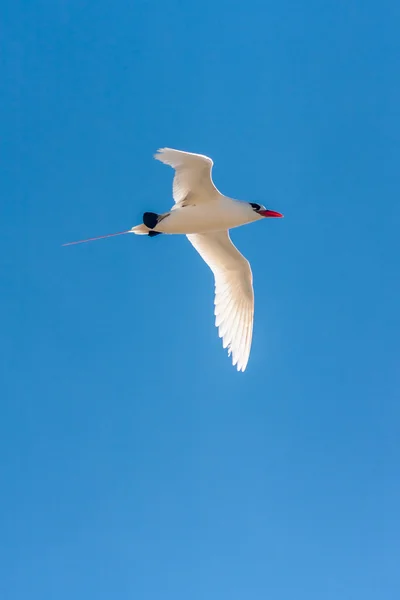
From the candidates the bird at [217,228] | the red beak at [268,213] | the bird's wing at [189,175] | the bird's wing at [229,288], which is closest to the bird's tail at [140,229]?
the bird at [217,228]

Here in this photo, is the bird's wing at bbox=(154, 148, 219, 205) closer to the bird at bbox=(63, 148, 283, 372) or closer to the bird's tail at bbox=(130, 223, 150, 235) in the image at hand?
the bird at bbox=(63, 148, 283, 372)

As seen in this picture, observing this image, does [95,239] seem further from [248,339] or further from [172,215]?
[248,339]

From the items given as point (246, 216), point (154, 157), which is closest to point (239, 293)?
point (246, 216)

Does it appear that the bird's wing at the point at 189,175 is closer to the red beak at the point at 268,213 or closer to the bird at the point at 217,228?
the bird at the point at 217,228

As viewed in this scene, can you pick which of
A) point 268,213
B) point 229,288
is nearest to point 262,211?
point 268,213

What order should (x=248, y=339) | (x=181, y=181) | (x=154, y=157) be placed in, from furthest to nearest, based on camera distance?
(x=248, y=339), (x=181, y=181), (x=154, y=157)

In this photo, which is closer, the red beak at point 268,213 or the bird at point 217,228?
the bird at point 217,228
